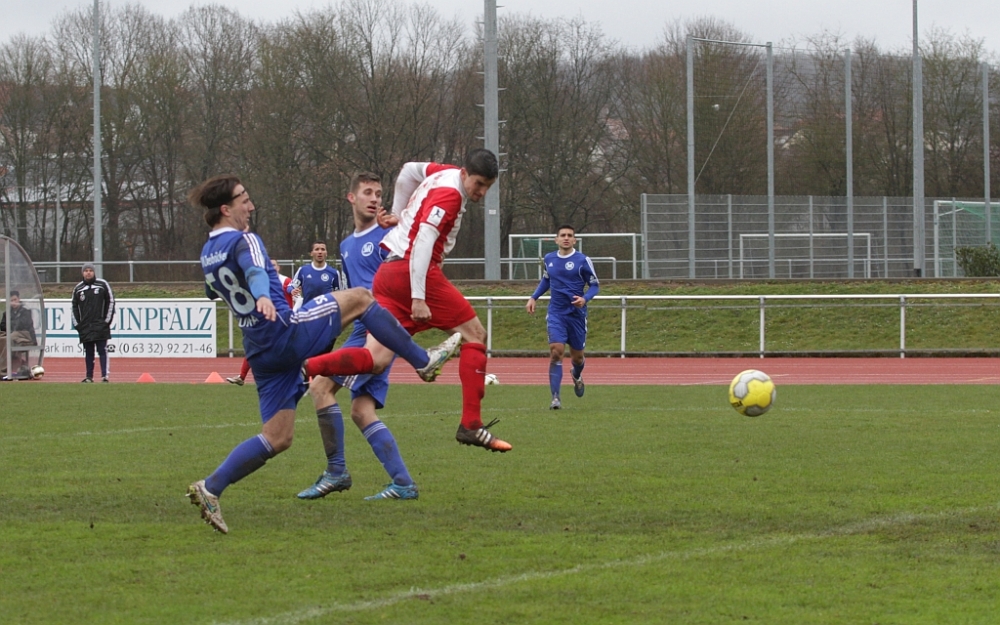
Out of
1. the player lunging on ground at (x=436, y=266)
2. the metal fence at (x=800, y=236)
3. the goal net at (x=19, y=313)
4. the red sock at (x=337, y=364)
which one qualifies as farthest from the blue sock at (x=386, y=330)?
the metal fence at (x=800, y=236)

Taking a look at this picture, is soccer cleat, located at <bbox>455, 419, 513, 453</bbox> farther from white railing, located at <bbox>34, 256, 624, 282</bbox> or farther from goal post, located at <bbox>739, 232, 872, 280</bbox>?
goal post, located at <bbox>739, 232, 872, 280</bbox>

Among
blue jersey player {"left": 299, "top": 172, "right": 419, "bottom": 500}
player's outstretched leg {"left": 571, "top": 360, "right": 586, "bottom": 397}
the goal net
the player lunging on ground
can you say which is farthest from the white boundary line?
the goal net

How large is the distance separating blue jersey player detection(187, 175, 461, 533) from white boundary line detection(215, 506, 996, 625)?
1615mm

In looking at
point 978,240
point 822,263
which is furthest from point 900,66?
point 822,263

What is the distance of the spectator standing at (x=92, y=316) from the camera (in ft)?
66.3

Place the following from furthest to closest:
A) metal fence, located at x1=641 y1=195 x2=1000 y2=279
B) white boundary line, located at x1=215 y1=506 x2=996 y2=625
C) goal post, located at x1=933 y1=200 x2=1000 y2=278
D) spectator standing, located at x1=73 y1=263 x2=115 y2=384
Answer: goal post, located at x1=933 y1=200 x2=1000 y2=278 < metal fence, located at x1=641 y1=195 x2=1000 y2=279 < spectator standing, located at x1=73 y1=263 x2=115 y2=384 < white boundary line, located at x1=215 y1=506 x2=996 y2=625

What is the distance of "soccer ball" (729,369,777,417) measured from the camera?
909 cm

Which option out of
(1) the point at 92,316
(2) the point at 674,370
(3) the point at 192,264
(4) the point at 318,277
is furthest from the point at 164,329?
(3) the point at 192,264

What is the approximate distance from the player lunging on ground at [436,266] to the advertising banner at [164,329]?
19057 millimetres

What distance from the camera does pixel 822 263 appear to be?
34844 millimetres

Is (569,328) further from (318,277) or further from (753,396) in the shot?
(753,396)

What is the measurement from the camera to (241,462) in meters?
6.20

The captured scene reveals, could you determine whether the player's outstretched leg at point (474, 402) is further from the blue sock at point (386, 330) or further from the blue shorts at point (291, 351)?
the blue shorts at point (291, 351)

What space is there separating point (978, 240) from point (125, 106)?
3057cm
